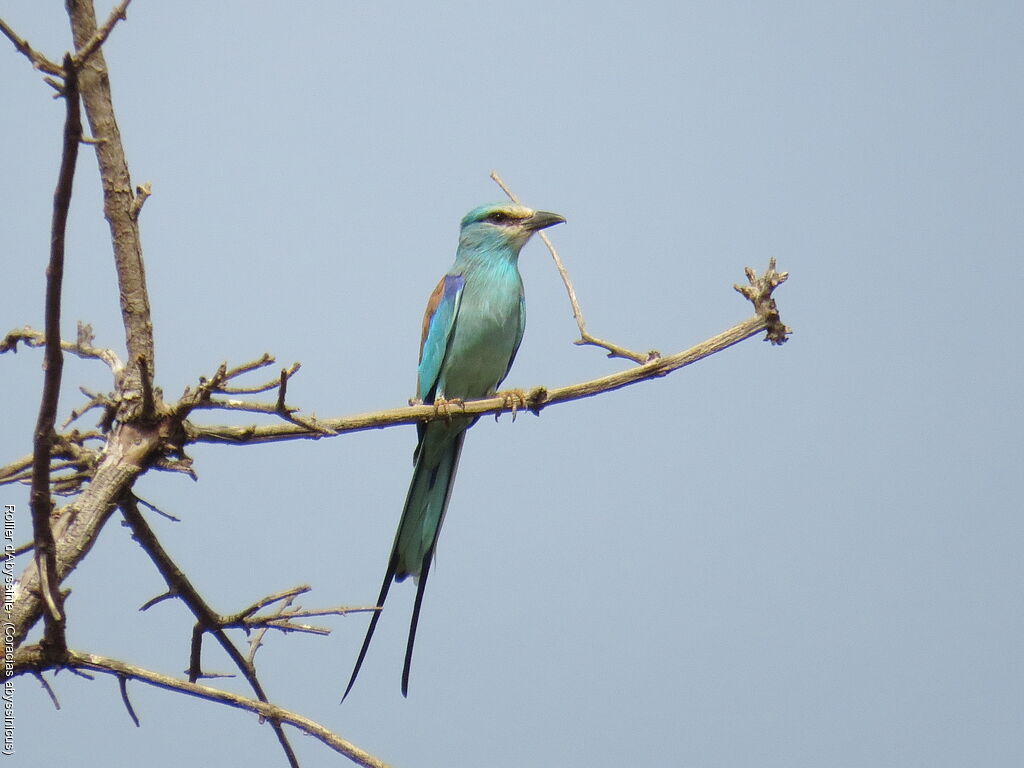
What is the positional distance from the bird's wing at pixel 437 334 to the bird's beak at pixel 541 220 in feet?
1.35

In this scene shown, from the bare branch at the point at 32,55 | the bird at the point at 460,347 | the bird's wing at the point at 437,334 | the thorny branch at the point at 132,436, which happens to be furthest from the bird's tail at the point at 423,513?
the bare branch at the point at 32,55

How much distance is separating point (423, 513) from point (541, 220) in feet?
5.13

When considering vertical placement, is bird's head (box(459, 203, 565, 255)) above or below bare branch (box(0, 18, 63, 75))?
above

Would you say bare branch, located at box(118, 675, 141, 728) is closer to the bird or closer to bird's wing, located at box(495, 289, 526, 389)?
the bird

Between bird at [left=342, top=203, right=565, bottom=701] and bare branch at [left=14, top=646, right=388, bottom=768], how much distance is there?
124 cm

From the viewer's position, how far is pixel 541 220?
4918 millimetres

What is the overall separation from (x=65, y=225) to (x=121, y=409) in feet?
2.75

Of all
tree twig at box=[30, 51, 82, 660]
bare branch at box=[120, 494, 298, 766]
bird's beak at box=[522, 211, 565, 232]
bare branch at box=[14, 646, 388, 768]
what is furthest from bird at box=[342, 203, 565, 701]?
tree twig at box=[30, 51, 82, 660]

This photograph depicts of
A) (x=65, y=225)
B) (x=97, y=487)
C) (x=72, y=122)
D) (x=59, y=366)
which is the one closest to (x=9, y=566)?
(x=97, y=487)

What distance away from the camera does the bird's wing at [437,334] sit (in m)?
4.68

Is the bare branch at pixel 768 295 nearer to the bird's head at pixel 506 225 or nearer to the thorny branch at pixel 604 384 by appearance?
the thorny branch at pixel 604 384

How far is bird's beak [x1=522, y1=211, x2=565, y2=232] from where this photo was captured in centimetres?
487

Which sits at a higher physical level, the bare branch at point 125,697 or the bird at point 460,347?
the bird at point 460,347

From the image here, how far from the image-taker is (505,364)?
15.7 feet
